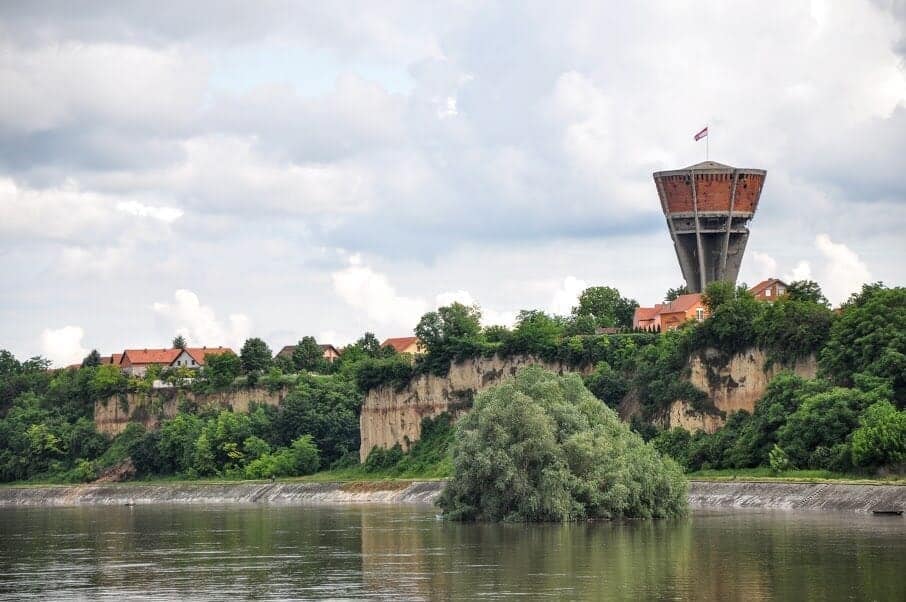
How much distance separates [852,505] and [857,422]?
1045 cm

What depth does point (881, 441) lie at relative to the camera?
264 feet

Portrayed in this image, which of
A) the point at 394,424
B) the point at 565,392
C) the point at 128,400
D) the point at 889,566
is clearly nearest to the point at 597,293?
the point at 394,424

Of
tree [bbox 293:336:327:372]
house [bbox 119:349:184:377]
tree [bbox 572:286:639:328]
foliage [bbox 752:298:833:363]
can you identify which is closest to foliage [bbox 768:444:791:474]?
foliage [bbox 752:298:833:363]

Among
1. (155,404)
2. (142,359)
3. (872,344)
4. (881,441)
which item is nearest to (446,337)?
(155,404)

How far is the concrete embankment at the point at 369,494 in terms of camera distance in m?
77.8

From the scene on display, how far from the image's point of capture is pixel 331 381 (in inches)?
5969

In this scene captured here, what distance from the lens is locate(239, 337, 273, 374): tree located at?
162375mm

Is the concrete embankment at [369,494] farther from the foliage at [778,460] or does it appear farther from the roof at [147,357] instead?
the roof at [147,357]

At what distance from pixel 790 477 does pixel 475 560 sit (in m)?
34.8

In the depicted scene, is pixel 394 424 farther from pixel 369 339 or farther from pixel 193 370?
pixel 369 339

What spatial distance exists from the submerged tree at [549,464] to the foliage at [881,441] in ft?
40.8

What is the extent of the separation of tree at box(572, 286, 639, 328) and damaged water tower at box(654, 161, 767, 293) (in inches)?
869

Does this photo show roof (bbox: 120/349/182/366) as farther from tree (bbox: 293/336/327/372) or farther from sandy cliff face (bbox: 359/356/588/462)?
sandy cliff face (bbox: 359/356/588/462)

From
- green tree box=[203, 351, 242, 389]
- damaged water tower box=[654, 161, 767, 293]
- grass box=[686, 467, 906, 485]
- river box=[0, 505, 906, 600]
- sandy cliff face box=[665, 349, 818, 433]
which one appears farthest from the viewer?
green tree box=[203, 351, 242, 389]
